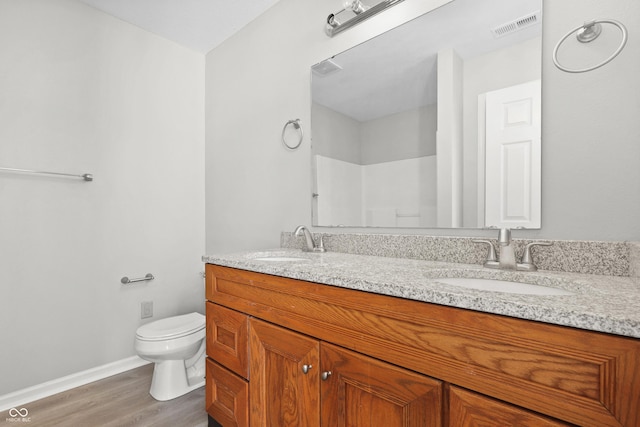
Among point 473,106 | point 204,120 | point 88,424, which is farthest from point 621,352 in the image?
point 204,120

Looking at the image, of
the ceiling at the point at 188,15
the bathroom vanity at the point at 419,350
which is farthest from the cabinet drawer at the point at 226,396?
the ceiling at the point at 188,15

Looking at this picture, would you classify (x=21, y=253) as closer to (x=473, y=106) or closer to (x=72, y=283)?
(x=72, y=283)

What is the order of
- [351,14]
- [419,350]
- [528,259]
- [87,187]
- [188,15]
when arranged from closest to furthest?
[419,350] < [528,259] < [351,14] < [87,187] < [188,15]

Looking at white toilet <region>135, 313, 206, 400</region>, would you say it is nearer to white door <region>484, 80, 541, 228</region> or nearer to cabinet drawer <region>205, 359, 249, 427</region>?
cabinet drawer <region>205, 359, 249, 427</region>

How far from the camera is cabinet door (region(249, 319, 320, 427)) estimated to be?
0.93 m

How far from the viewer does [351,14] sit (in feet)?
5.15

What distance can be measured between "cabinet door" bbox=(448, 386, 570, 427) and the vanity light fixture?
1549 millimetres

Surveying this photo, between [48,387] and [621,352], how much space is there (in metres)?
2.57

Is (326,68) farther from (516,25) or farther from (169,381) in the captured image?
(169,381)

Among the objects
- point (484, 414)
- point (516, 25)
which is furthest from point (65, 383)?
point (516, 25)

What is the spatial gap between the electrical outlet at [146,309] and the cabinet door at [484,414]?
2.18 meters

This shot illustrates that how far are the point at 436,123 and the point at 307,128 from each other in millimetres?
768

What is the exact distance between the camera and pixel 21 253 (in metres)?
1.70

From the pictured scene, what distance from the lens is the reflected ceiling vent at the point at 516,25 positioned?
1038 mm
